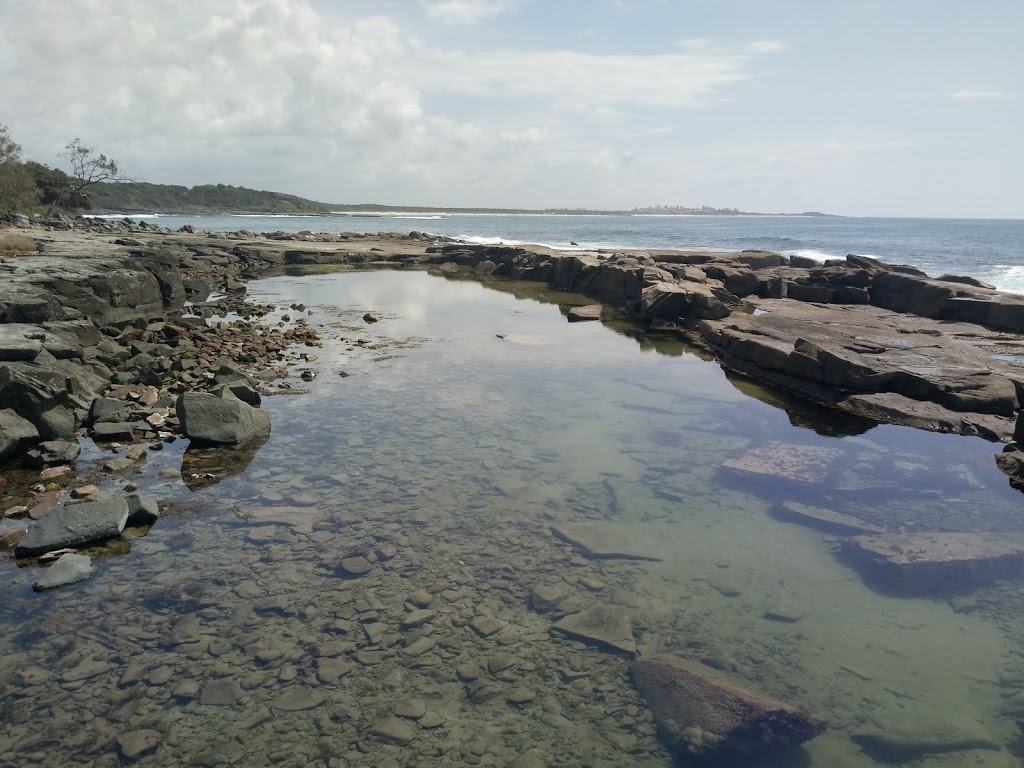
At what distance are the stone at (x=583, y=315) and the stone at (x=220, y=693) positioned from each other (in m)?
16.3

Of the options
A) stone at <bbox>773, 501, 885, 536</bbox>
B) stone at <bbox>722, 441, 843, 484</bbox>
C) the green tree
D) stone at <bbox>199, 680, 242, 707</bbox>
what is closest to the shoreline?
stone at <bbox>722, 441, 843, 484</bbox>

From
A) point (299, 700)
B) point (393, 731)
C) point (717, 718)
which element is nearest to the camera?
point (393, 731)

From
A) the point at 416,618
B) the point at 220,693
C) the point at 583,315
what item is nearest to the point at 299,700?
the point at 220,693

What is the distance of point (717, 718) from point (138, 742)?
3.42 metres

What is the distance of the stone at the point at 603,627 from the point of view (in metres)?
4.75

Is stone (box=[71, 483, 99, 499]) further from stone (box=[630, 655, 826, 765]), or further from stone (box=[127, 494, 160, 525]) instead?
stone (box=[630, 655, 826, 765])

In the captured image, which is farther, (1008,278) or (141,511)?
(1008,278)

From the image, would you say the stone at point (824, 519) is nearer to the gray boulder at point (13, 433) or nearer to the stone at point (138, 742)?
the stone at point (138, 742)

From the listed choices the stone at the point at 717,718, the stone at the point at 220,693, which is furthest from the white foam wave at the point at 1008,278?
the stone at the point at 220,693

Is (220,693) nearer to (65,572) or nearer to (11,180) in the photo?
(65,572)

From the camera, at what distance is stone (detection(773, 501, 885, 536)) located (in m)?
6.59

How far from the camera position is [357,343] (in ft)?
48.9

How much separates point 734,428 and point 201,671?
778 cm

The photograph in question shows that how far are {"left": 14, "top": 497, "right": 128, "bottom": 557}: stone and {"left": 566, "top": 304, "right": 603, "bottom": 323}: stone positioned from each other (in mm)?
15013
